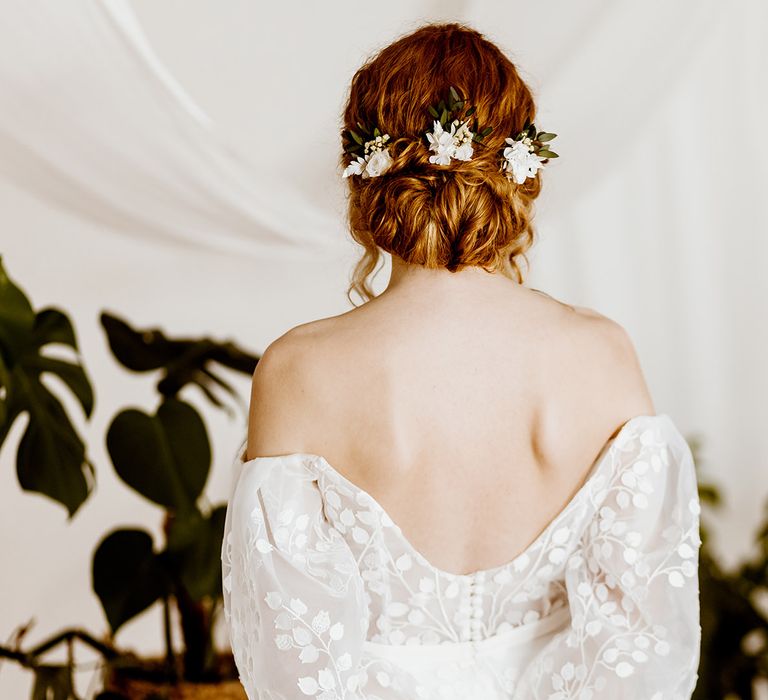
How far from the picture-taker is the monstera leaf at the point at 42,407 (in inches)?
66.6

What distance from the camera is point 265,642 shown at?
127 centimetres

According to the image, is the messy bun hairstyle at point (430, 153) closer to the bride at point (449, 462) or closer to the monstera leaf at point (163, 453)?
the bride at point (449, 462)

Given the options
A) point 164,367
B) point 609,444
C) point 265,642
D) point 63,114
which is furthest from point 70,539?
point 609,444

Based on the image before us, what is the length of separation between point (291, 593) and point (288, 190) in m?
1.17

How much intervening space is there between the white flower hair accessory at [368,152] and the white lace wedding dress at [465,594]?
396 millimetres

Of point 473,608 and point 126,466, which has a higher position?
point 126,466

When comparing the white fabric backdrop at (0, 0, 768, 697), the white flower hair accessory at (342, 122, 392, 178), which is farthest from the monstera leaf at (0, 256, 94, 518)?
the white flower hair accessory at (342, 122, 392, 178)

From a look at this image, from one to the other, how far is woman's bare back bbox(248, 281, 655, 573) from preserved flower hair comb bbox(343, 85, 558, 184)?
17cm

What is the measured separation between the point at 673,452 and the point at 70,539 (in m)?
2.19

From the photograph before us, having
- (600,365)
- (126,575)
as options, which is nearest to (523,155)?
(600,365)

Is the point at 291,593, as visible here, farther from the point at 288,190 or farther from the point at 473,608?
the point at 288,190

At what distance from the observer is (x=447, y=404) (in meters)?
1.26

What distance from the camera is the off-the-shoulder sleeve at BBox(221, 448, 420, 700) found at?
1259mm

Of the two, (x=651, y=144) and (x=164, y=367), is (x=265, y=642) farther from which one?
(x=651, y=144)
